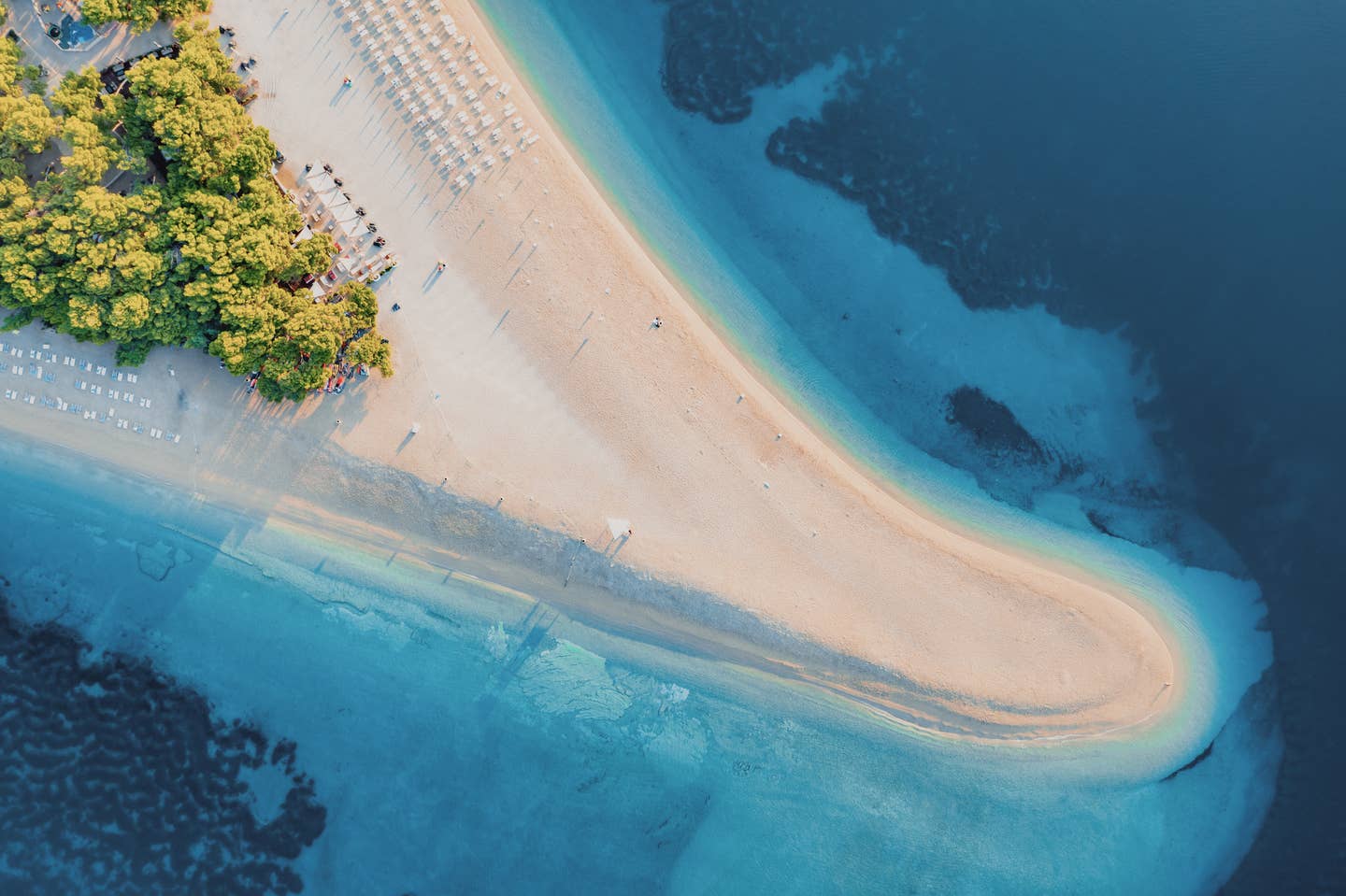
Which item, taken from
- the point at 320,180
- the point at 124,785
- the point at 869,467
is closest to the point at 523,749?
the point at 124,785

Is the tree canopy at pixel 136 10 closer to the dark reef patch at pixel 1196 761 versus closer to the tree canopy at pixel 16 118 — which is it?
the tree canopy at pixel 16 118

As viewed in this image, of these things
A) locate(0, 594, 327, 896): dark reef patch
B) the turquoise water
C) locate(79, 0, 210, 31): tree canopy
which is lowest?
locate(0, 594, 327, 896): dark reef patch

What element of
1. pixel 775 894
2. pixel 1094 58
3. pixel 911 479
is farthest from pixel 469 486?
pixel 1094 58

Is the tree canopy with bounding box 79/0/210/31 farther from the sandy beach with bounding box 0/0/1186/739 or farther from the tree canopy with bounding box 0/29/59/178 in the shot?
the tree canopy with bounding box 0/29/59/178

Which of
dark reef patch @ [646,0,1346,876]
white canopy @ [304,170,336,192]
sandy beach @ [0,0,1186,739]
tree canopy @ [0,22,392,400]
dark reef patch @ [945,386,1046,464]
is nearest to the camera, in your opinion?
tree canopy @ [0,22,392,400]

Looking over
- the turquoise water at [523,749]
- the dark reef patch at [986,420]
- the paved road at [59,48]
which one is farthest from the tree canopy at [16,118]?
the dark reef patch at [986,420]

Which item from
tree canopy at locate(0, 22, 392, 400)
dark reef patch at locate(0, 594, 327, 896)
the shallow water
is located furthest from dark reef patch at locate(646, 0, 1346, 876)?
dark reef patch at locate(0, 594, 327, 896)

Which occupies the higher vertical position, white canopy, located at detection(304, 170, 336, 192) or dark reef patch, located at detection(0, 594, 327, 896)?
white canopy, located at detection(304, 170, 336, 192)

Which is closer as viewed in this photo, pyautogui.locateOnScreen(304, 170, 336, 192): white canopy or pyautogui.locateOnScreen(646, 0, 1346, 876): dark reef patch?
pyautogui.locateOnScreen(304, 170, 336, 192): white canopy
